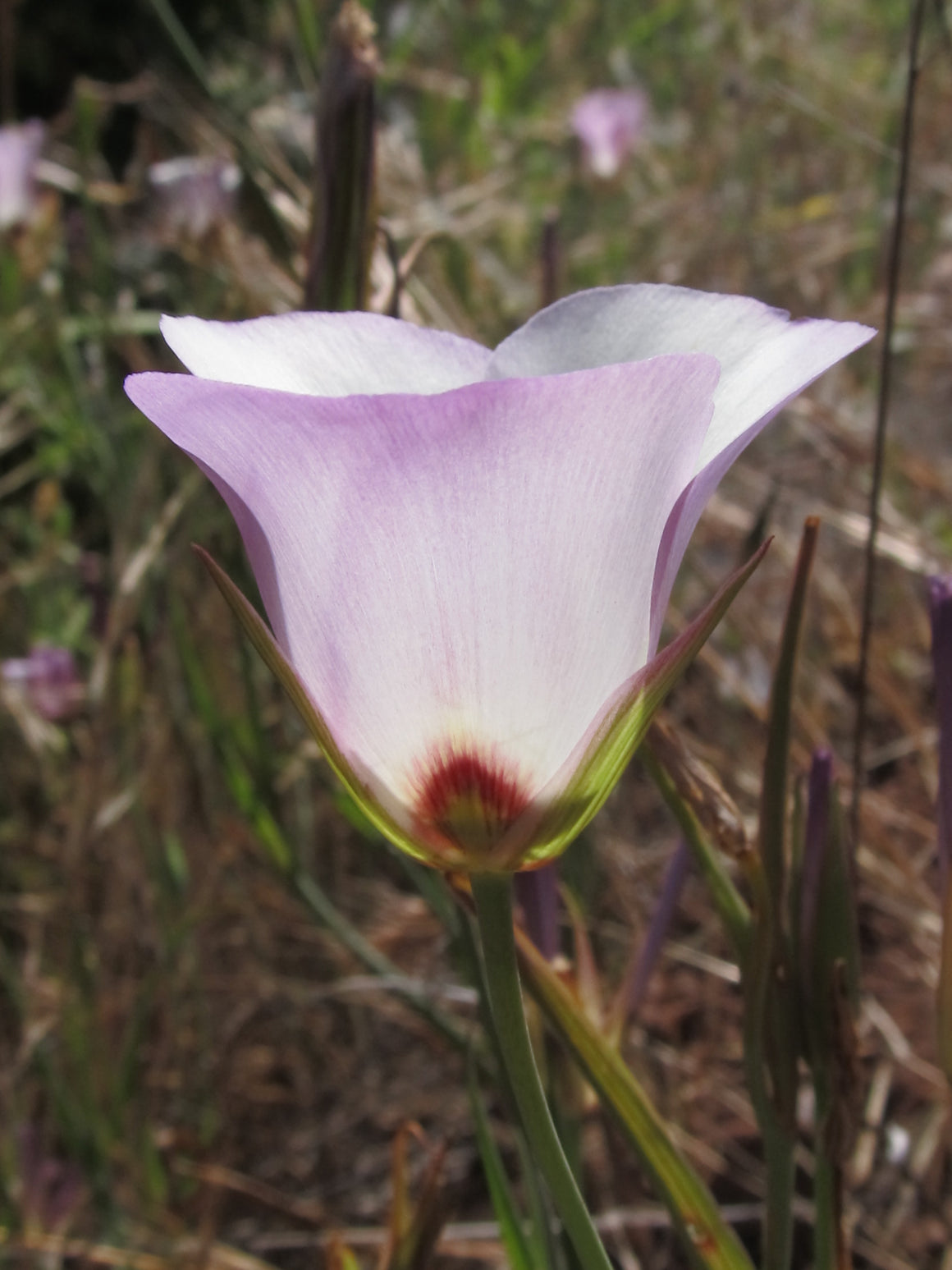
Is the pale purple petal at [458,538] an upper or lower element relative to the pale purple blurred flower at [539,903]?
upper

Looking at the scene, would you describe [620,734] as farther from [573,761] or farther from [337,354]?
[337,354]

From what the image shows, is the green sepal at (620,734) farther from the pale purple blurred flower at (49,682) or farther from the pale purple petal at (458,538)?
the pale purple blurred flower at (49,682)

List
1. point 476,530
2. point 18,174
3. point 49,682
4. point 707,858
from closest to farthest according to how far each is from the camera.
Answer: point 476,530
point 707,858
point 49,682
point 18,174

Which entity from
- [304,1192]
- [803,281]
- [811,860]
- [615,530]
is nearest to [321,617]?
[615,530]

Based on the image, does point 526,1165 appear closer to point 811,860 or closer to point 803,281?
point 811,860

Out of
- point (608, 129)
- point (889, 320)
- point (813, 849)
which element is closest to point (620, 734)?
point (813, 849)

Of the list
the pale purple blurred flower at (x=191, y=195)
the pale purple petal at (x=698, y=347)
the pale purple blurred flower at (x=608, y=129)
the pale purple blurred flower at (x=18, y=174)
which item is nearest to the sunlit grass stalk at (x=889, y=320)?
the pale purple petal at (x=698, y=347)
